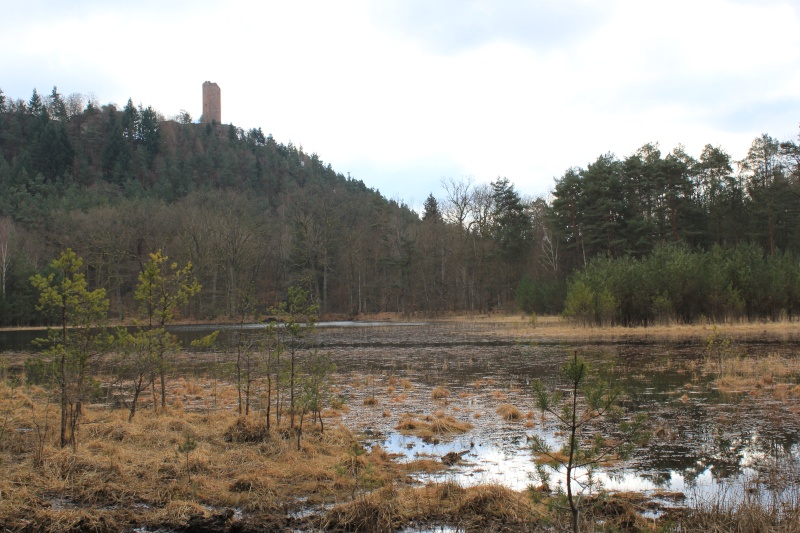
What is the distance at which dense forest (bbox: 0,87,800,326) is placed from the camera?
34.9 metres

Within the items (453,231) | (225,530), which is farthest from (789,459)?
(453,231)

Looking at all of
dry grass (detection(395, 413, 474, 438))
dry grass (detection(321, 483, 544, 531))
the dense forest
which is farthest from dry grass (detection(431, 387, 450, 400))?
the dense forest

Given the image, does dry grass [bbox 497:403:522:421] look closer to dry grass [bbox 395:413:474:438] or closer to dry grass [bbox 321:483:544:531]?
dry grass [bbox 395:413:474:438]

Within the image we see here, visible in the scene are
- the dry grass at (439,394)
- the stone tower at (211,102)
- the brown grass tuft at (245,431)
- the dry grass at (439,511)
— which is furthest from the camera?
the stone tower at (211,102)

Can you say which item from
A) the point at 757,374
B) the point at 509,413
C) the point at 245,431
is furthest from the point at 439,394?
the point at 757,374

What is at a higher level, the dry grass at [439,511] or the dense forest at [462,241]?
the dense forest at [462,241]

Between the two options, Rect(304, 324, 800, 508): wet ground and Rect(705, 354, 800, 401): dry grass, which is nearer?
Rect(304, 324, 800, 508): wet ground

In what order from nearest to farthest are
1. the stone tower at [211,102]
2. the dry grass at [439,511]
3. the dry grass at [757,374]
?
the dry grass at [439,511]
the dry grass at [757,374]
the stone tower at [211,102]

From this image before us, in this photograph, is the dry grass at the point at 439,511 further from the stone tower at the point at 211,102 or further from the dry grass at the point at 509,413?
the stone tower at the point at 211,102

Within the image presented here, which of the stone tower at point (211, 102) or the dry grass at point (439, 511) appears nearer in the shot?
the dry grass at point (439, 511)

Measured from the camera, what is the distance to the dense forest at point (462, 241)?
34938mm

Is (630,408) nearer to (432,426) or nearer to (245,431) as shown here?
(432,426)

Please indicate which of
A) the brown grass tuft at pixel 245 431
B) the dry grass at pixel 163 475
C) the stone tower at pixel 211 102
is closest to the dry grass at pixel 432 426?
the dry grass at pixel 163 475

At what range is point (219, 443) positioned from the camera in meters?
8.56
